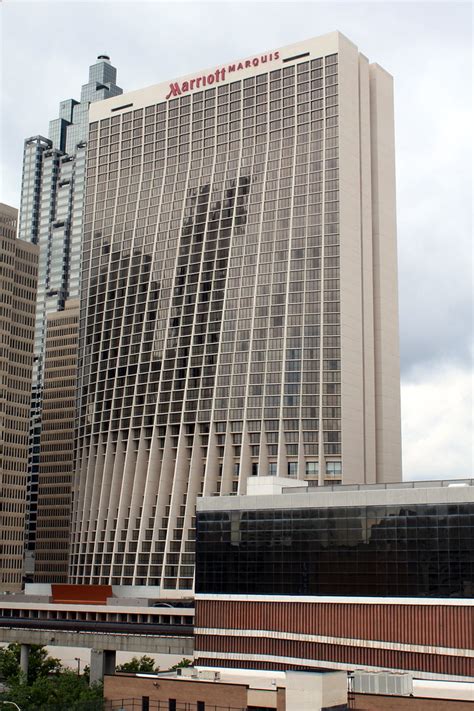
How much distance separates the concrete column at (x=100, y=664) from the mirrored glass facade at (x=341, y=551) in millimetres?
17046

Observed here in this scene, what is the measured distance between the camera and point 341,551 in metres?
108

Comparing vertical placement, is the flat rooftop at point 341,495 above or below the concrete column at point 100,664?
above

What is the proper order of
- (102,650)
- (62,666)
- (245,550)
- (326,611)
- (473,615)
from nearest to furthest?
(473,615)
(326,611)
(245,550)
(102,650)
(62,666)

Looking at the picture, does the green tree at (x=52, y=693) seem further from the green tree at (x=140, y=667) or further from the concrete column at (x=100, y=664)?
the green tree at (x=140, y=667)

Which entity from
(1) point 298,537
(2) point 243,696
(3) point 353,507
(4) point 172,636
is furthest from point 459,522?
(4) point 172,636

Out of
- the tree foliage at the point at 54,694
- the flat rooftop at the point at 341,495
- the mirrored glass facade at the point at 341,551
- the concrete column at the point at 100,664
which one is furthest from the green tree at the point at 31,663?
the flat rooftop at the point at 341,495

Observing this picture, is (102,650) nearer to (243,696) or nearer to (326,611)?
(326,611)

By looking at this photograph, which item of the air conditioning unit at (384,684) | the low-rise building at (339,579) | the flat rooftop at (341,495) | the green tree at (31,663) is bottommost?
the green tree at (31,663)

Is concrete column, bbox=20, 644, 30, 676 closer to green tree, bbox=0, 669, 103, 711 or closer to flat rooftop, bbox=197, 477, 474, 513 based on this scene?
green tree, bbox=0, 669, 103, 711

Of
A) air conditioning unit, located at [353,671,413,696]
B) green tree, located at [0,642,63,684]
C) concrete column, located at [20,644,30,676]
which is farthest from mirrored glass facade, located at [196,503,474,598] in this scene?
concrete column, located at [20,644,30,676]

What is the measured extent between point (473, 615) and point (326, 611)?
1629cm

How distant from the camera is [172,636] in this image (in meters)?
131

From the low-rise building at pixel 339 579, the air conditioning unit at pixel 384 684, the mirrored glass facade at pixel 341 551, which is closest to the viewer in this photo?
the air conditioning unit at pixel 384 684

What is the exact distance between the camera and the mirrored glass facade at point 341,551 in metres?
102
